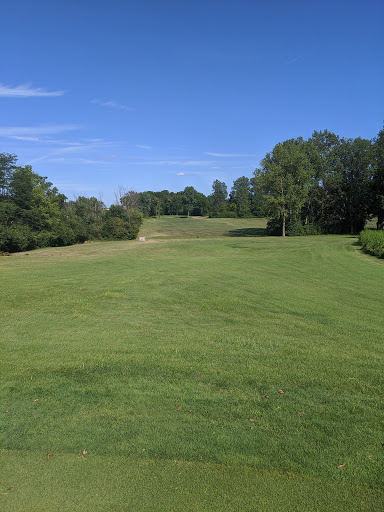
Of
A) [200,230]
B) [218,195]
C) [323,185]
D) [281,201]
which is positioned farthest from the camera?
[218,195]

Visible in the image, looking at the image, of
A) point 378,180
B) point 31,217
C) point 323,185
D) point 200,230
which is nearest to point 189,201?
point 200,230

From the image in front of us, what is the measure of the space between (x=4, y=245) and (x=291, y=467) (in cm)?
3492

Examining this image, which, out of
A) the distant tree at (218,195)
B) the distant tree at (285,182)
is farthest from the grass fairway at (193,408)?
the distant tree at (218,195)

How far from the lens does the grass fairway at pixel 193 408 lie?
2789mm

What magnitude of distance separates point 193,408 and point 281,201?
4076cm

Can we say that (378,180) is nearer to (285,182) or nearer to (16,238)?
(285,182)

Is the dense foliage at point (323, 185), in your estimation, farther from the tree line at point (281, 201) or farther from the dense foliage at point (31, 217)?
the dense foliage at point (31, 217)

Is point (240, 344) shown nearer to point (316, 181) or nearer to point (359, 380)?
point (359, 380)

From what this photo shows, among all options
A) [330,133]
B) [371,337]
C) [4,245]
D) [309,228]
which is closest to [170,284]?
[371,337]

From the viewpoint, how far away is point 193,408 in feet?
12.9

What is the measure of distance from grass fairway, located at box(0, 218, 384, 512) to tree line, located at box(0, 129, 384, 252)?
30010 mm

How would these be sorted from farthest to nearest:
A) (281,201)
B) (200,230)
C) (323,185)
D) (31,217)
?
(200,230) → (323,185) → (281,201) → (31,217)

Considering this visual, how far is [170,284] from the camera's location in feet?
37.7

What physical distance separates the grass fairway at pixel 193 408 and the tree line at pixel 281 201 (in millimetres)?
30010
